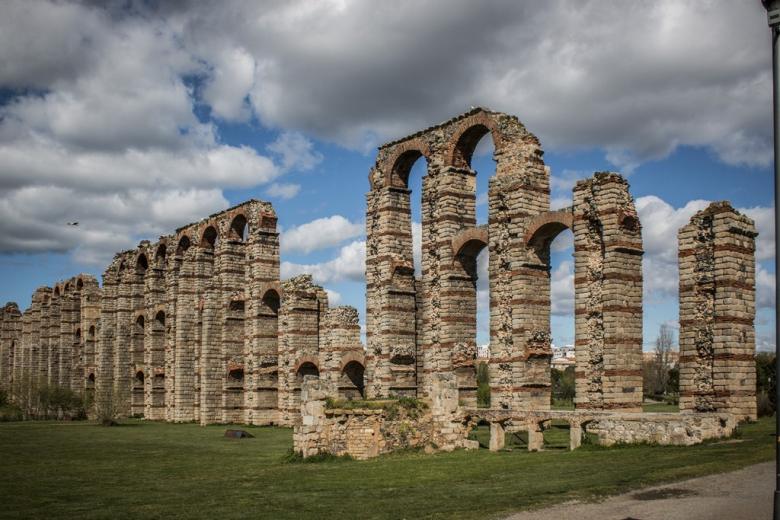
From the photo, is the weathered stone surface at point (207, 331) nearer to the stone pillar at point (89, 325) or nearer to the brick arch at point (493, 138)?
the stone pillar at point (89, 325)

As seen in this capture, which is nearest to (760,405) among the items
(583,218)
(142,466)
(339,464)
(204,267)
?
(583,218)

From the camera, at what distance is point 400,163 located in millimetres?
32094

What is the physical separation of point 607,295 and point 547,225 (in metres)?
3.56

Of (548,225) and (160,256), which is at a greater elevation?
(160,256)

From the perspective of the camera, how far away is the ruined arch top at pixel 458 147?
86.9 feet

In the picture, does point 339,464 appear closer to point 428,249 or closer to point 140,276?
point 428,249

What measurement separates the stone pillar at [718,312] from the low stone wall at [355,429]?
720 cm

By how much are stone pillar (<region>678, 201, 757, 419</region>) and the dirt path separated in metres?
8.46

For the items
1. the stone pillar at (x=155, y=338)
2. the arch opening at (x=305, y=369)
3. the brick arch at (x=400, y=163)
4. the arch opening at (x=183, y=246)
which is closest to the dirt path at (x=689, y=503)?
the brick arch at (x=400, y=163)

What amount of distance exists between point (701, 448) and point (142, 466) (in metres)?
13.7

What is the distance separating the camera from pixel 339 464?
18.4 metres

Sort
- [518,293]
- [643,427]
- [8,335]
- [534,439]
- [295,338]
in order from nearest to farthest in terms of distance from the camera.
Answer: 1. [643,427]
2. [534,439]
3. [518,293]
4. [295,338]
5. [8,335]

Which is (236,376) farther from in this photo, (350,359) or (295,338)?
(350,359)

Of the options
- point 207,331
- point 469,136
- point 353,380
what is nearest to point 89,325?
point 207,331
